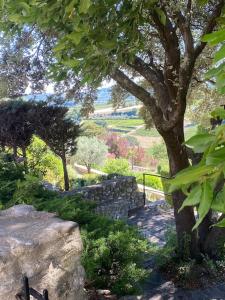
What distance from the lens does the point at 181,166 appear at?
6695 mm

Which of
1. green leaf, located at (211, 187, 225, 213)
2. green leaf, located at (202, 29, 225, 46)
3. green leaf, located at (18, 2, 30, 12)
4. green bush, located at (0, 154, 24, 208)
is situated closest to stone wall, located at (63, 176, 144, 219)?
green bush, located at (0, 154, 24, 208)

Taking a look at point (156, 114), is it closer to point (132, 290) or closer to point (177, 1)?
point (177, 1)

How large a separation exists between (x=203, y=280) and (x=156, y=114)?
9.51 feet

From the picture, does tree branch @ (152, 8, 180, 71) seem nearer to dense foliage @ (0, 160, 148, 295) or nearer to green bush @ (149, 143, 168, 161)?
dense foliage @ (0, 160, 148, 295)

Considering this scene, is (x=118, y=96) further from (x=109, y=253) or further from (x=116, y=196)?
(x=109, y=253)

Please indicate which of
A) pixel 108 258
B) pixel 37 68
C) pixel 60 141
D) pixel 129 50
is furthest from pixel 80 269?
pixel 60 141

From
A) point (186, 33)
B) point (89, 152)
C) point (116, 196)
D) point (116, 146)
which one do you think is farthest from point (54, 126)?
point (116, 146)

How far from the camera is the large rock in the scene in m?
2.23

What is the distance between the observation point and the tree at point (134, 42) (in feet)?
8.72

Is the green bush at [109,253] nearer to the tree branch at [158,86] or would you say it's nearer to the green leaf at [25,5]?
the green leaf at [25,5]

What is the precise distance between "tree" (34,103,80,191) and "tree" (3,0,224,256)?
364cm

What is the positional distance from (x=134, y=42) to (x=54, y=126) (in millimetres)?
8895

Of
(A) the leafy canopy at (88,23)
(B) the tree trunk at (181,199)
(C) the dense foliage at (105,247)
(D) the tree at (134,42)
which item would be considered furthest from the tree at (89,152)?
(A) the leafy canopy at (88,23)

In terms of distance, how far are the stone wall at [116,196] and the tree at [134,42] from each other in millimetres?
3776
